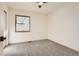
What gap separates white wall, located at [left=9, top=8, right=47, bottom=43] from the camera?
17.1 ft

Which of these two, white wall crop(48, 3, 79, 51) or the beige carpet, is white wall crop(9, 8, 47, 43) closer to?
the beige carpet

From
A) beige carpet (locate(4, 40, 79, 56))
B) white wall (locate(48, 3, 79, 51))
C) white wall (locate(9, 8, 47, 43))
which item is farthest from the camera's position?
white wall (locate(9, 8, 47, 43))

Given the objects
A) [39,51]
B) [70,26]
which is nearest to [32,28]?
[39,51]

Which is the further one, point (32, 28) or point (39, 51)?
point (32, 28)

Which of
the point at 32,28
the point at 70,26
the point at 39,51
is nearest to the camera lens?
the point at 39,51

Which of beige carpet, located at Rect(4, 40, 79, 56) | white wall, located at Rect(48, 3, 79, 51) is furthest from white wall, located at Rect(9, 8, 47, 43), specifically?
white wall, located at Rect(48, 3, 79, 51)

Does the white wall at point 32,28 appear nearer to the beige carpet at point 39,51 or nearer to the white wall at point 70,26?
the beige carpet at point 39,51

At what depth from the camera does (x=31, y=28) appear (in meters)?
5.98

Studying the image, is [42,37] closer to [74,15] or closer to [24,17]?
[24,17]

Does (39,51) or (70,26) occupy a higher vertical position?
(70,26)

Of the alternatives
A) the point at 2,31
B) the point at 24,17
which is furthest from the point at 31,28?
the point at 2,31

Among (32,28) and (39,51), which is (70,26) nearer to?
(39,51)

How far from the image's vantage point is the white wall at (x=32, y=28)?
5.20 meters

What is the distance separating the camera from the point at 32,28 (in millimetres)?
6047
